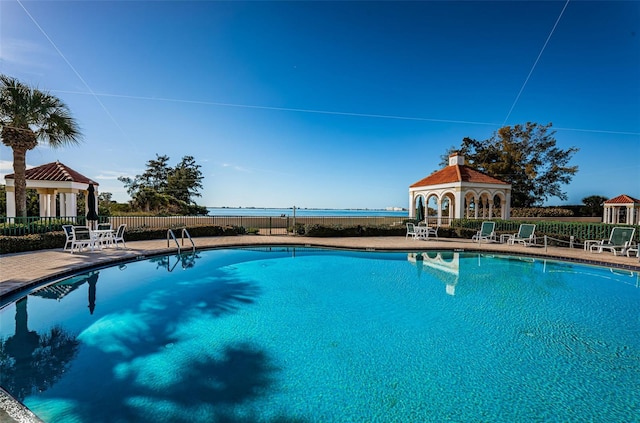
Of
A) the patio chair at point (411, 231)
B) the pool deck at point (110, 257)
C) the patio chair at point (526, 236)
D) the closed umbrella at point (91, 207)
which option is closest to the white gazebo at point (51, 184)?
the closed umbrella at point (91, 207)

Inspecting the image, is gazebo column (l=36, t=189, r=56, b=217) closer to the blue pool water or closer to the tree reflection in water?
the blue pool water

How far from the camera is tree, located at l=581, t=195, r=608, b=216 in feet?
93.3

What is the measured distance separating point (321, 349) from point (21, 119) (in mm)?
13528

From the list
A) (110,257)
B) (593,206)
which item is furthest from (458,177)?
(593,206)

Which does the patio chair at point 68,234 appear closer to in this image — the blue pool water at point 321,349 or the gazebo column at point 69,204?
the blue pool water at point 321,349

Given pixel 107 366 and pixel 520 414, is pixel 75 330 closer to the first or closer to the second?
pixel 107 366

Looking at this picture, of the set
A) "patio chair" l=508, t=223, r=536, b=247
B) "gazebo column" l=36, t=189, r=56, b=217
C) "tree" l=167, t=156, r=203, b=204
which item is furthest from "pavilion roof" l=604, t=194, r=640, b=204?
"tree" l=167, t=156, r=203, b=204

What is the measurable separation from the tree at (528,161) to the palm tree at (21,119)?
33322 mm

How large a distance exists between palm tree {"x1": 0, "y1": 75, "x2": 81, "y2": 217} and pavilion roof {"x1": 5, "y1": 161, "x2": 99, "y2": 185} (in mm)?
3080

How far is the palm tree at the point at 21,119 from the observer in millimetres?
10258

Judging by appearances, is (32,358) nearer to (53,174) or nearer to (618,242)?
(53,174)

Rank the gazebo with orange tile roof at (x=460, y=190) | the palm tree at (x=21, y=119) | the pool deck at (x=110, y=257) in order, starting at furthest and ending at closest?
the gazebo with orange tile roof at (x=460, y=190) < the palm tree at (x=21, y=119) < the pool deck at (x=110, y=257)

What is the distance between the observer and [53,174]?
13945mm

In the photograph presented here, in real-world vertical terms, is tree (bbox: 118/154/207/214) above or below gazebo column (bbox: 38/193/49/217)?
above
